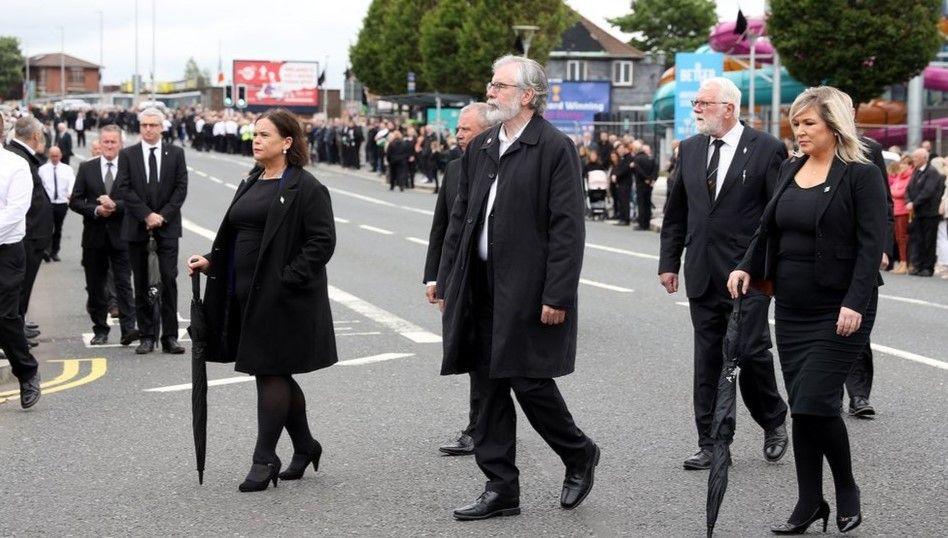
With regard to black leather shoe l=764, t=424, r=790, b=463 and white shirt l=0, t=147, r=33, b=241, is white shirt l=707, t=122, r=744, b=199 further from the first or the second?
A: white shirt l=0, t=147, r=33, b=241

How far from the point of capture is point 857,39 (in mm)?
32094

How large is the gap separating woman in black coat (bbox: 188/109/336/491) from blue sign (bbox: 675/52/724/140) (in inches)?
956

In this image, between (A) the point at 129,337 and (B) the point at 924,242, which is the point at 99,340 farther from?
(B) the point at 924,242

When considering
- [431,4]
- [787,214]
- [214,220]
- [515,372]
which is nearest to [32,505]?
[515,372]

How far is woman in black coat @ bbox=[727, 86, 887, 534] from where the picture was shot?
5961mm

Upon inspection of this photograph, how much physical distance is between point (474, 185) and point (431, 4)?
6702 cm

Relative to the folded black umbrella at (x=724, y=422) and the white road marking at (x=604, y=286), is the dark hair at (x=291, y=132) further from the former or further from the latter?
the white road marking at (x=604, y=286)

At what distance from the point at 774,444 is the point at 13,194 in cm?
461

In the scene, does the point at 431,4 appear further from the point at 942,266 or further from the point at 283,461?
the point at 283,461

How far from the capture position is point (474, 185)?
20.9 ft

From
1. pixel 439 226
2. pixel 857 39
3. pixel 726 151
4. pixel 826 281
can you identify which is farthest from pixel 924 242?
pixel 826 281

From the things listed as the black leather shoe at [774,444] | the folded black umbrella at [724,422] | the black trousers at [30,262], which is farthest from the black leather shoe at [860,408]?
the black trousers at [30,262]

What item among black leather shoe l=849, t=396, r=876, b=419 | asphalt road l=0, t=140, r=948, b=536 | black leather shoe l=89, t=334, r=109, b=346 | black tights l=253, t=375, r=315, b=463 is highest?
black tights l=253, t=375, r=315, b=463

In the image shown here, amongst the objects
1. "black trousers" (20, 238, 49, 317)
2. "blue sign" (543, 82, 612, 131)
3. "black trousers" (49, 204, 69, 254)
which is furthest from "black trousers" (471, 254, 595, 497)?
"blue sign" (543, 82, 612, 131)
